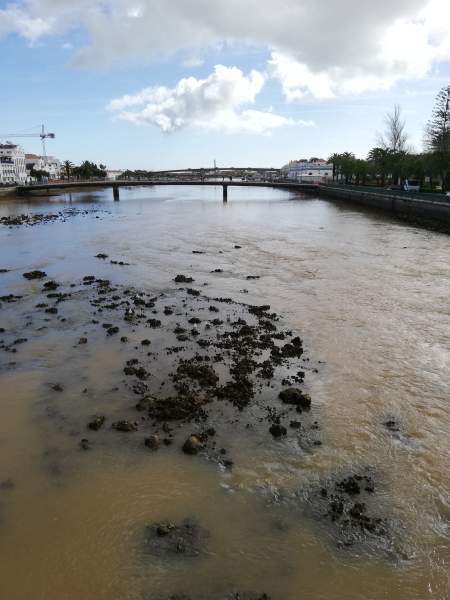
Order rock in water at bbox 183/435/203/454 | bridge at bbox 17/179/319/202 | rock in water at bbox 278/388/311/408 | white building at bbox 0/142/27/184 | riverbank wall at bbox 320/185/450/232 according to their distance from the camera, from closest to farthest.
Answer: rock in water at bbox 183/435/203/454
rock in water at bbox 278/388/311/408
riverbank wall at bbox 320/185/450/232
bridge at bbox 17/179/319/202
white building at bbox 0/142/27/184

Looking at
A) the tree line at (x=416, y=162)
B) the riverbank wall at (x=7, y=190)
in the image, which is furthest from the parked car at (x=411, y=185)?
the riverbank wall at (x=7, y=190)

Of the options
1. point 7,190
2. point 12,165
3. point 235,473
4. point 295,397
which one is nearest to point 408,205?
point 295,397

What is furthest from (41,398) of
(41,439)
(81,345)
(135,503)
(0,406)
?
(135,503)

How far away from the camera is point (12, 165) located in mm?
149625

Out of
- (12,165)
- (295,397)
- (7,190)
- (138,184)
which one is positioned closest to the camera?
(295,397)

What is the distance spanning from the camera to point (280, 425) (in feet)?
31.0

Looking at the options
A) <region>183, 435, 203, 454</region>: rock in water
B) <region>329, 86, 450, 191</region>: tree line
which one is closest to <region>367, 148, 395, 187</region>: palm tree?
<region>329, 86, 450, 191</region>: tree line

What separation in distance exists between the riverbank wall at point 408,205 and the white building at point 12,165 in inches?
4463

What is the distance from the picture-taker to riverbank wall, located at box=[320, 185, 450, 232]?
4368 cm

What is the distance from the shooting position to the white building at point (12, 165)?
146m

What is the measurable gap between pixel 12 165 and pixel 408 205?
138841 mm

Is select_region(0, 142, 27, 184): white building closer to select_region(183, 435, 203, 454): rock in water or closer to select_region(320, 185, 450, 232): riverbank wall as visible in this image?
select_region(320, 185, 450, 232): riverbank wall

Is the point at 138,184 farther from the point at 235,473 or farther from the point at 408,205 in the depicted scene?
the point at 235,473

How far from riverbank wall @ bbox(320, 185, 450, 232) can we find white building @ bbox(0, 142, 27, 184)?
113m
